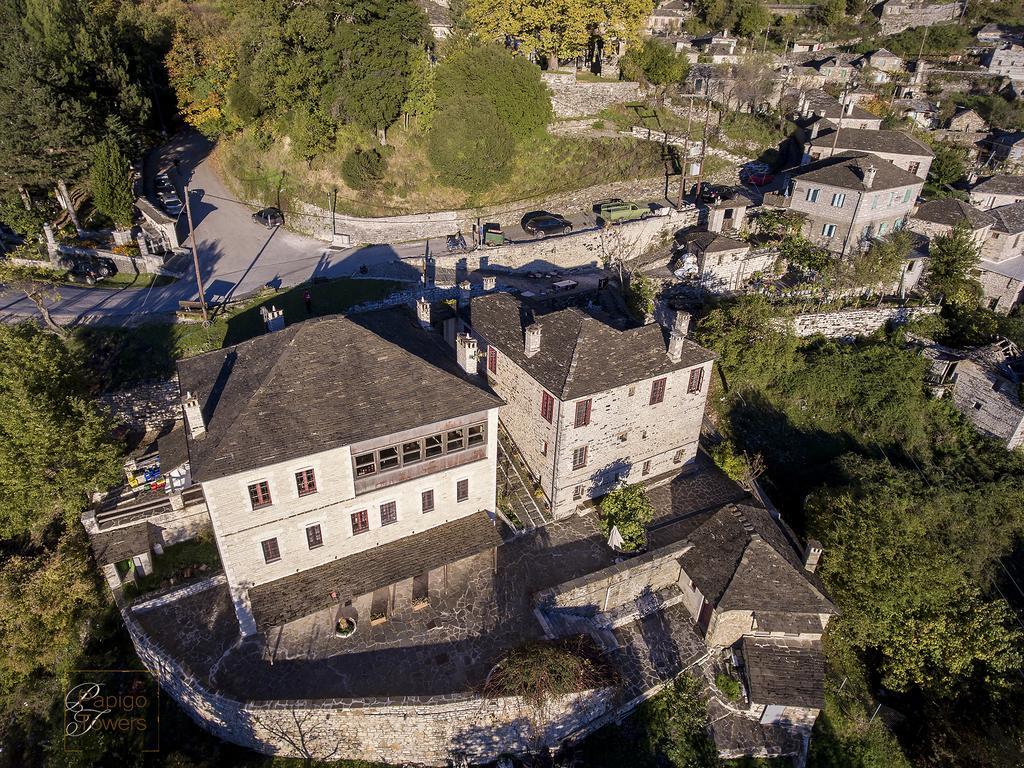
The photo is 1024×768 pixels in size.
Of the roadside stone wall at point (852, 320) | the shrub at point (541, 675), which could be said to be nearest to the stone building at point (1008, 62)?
the roadside stone wall at point (852, 320)

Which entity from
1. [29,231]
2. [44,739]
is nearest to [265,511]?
[44,739]

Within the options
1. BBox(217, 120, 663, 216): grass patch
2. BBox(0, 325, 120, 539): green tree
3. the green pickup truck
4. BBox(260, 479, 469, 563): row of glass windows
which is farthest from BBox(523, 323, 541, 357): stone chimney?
BBox(217, 120, 663, 216): grass patch

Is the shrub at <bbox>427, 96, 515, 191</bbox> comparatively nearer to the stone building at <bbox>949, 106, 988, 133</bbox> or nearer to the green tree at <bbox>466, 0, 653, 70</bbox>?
the green tree at <bbox>466, 0, 653, 70</bbox>

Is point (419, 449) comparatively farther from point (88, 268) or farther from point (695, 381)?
point (88, 268)

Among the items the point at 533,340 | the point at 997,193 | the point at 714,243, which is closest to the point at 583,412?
the point at 533,340

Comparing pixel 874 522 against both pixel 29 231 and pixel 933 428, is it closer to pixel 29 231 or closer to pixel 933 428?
pixel 933 428

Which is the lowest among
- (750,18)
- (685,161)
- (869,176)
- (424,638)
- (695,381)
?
(424,638)

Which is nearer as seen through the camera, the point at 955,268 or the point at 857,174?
the point at 955,268
